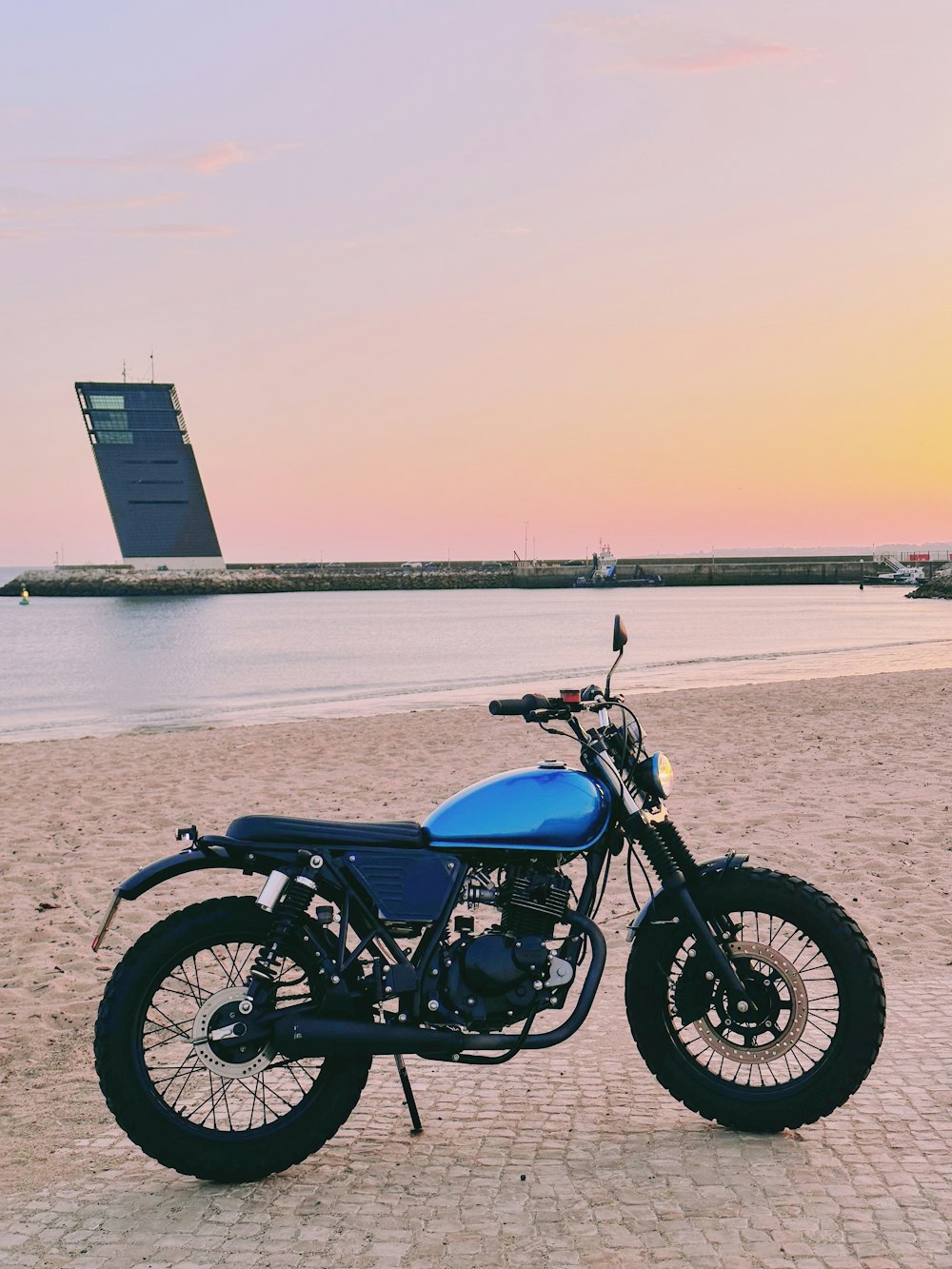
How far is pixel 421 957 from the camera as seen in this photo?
3668mm

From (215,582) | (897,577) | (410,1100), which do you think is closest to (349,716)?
(410,1100)

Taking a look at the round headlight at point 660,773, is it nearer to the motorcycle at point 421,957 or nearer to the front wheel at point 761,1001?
the motorcycle at point 421,957

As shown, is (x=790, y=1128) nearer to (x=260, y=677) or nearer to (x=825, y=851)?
(x=825, y=851)

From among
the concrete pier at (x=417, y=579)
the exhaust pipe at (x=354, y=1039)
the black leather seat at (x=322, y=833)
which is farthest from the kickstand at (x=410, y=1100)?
the concrete pier at (x=417, y=579)

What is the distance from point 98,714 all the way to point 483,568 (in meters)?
158

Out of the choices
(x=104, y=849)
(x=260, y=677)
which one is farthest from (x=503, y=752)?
(x=260, y=677)

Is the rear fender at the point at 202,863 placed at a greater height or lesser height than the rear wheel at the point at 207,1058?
greater

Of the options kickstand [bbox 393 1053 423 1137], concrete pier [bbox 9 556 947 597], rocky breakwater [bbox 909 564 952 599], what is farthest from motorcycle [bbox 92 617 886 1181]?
concrete pier [bbox 9 556 947 597]

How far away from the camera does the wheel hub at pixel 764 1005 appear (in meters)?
3.83

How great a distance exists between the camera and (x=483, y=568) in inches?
7224

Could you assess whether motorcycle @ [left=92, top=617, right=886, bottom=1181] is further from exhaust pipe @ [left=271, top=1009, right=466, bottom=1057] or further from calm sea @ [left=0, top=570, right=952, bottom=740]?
calm sea @ [left=0, top=570, right=952, bottom=740]

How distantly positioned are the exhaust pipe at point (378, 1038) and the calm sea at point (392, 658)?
18653mm

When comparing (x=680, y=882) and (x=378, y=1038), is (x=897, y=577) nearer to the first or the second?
(x=680, y=882)

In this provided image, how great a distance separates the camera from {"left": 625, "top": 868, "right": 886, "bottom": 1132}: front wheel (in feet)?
12.4
